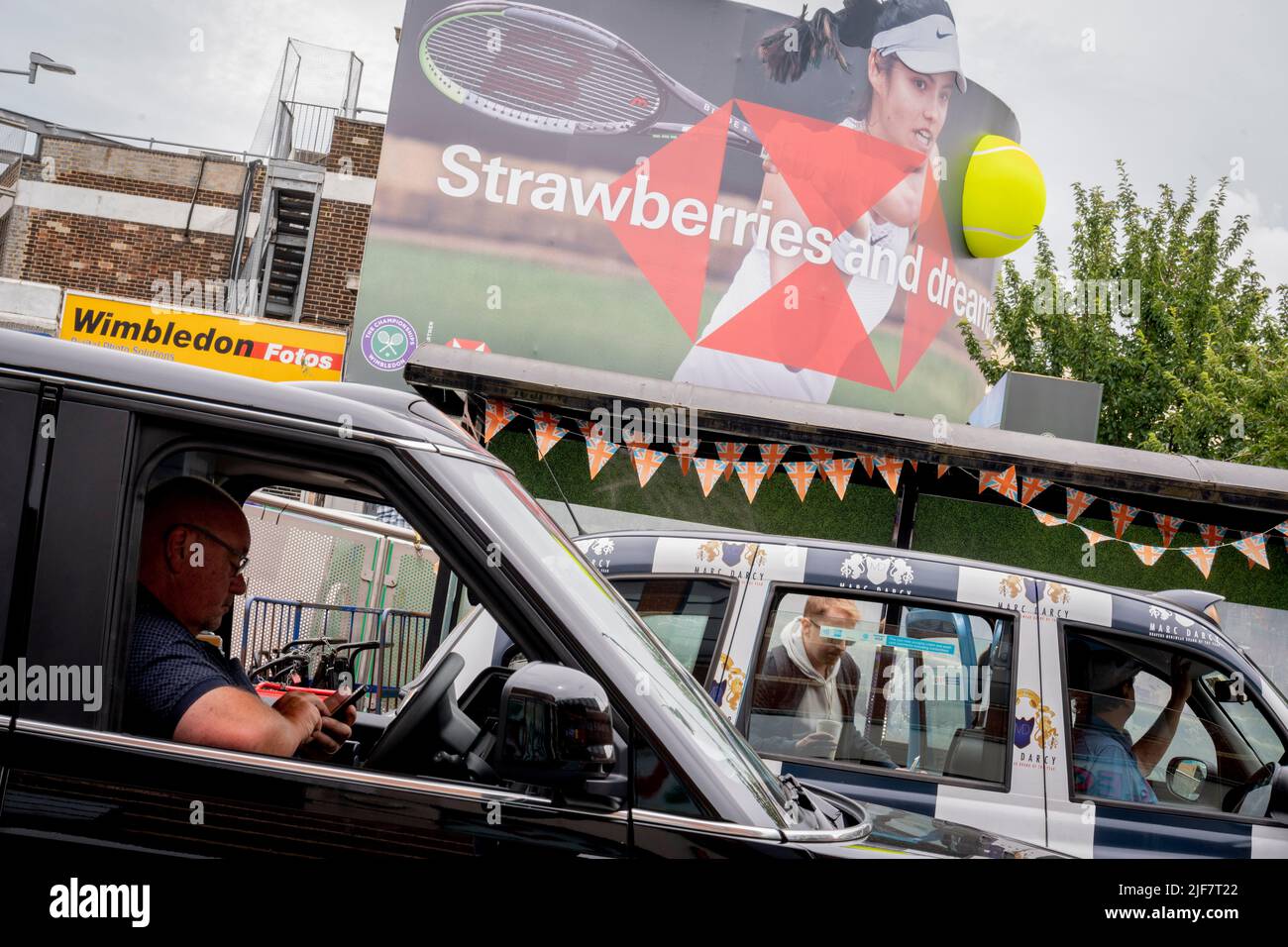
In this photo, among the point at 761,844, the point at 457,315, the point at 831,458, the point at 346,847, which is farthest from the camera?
the point at 457,315

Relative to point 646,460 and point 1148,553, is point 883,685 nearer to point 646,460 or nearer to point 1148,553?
point 646,460

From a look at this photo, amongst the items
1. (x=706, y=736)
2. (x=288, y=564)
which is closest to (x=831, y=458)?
(x=288, y=564)

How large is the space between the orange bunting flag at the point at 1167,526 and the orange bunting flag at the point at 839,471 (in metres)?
2.78

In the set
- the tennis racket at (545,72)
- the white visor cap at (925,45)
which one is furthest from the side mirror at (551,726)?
the white visor cap at (925,45)

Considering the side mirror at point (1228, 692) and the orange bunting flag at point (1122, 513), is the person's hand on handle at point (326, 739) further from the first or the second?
the orange bunting flag at point (1122, 513)

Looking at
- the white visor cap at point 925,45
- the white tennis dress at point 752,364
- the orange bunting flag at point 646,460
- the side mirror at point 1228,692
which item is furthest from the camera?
the white visor cap at point 925,45

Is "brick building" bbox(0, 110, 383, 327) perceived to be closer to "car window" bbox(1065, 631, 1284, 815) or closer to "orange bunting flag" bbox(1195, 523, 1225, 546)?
"orange bunting flag" bbox(1195, 523, 1225, 546)

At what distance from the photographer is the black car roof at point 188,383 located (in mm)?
1987

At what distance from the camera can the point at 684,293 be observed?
1830 centimetres

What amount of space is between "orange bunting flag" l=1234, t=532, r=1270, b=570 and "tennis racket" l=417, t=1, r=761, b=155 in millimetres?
11429

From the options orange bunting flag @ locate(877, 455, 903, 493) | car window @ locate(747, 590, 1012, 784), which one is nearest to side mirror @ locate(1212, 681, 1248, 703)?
car window @ locate(747, 590, 1012, 784)

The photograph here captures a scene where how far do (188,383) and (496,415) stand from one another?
7507 mm
